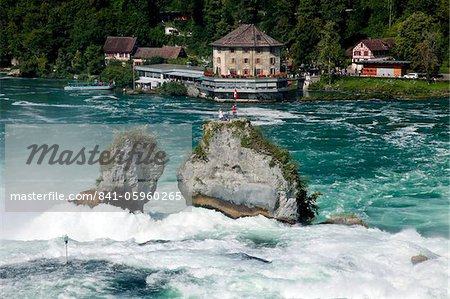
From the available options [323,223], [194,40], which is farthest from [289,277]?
[194,40]

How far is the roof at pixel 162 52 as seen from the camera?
100812 mm

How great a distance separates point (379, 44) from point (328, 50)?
11.3 metres

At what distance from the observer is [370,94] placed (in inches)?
3098

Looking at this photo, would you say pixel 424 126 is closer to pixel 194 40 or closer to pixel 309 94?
pixel 309 94

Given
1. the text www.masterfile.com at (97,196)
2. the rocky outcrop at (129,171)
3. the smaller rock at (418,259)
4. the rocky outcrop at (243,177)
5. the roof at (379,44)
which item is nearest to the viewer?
the smaller rock at (418,259)

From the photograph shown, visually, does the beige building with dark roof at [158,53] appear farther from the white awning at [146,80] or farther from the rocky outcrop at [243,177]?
the rocky outcrop at [243,177]

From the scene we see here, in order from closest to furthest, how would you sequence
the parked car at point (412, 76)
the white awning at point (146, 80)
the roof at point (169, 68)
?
the parked car at point (412, 76), the roof at point (169, 68), the white awning at point (146, 80)

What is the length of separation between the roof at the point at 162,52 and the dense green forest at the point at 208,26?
4298 millimetres

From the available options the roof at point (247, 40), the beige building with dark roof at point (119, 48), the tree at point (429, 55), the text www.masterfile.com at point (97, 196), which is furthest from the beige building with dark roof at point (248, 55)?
the text www.masterfile.com at point (97, 196)

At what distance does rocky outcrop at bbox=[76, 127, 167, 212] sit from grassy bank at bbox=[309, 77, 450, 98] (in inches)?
1982

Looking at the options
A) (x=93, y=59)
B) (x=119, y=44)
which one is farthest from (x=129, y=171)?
(x=119, y=44)

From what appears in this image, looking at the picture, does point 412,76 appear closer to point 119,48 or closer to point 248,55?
point 248,55

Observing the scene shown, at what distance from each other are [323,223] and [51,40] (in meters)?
83.9

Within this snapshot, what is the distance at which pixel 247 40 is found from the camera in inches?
3297
